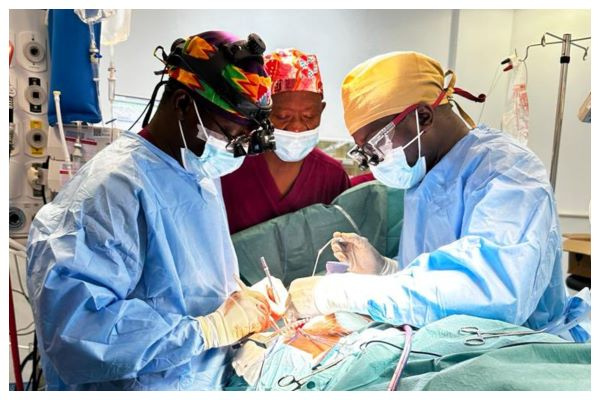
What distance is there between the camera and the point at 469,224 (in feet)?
3.57

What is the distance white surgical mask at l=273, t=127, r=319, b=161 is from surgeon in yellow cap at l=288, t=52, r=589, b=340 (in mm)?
362

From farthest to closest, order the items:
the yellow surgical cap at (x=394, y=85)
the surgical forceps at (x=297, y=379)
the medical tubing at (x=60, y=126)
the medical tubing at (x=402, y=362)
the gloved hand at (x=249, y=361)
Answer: the medical tubing at (x=60, y=126)
the yellow surgical cap at (x=394, y=85)
the gloved hand at (x=249, y=361)
the surgical forceps at (x=297, y=379)
the medical tubing at (x=402, y=362)

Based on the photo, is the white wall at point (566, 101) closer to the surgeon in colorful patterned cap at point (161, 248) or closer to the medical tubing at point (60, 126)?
the surgeon in colorful patterned cap at point (161, 248)

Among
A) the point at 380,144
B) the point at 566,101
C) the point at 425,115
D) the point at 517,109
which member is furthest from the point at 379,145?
the point at 517,109

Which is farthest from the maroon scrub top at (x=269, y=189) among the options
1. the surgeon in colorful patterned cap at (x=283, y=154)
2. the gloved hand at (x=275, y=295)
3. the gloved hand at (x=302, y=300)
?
the gloved hand at (x=302, y=300)

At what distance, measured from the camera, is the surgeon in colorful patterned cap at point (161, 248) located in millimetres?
893

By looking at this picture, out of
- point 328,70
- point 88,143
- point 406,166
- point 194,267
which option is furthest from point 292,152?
point 88,143

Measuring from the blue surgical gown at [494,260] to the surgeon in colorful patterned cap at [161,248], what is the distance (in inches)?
15.3

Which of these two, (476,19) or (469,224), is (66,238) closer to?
(469,224)

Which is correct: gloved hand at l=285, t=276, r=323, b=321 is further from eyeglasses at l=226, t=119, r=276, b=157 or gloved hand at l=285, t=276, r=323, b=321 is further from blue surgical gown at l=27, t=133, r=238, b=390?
eyeglasses at l=226, t=119, r=276, b=157

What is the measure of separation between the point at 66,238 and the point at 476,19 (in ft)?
4.27

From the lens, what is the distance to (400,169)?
1.33 meters

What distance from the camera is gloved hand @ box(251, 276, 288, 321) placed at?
3.87ft

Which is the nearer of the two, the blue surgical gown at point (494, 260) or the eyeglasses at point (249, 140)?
the blue surgical gown at point (494, 260)
